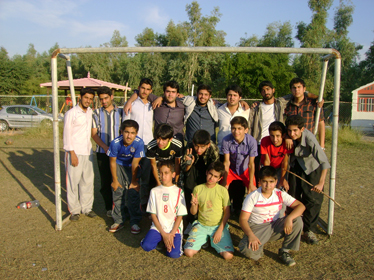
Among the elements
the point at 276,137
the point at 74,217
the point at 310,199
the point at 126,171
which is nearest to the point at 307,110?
the point at 276,137

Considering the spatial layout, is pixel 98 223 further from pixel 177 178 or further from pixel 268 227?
pixel 268 227

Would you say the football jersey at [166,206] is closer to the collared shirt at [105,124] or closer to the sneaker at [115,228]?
the sneaker at [115,228]

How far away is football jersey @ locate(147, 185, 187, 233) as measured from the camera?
3.44 m

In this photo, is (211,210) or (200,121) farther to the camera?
(200,121)

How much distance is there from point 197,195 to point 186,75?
90.4 feet

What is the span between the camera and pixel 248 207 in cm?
322

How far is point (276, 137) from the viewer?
3592 millimetres

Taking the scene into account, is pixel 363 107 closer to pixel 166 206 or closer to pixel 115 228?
pixel 166 206

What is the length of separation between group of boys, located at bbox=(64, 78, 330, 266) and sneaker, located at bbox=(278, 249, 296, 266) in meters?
0.01

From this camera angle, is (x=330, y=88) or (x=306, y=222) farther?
(x=330, y=88)

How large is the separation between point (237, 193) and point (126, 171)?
170cm

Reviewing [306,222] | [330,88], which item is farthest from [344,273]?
[330,88]

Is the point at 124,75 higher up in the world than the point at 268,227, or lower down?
higher up

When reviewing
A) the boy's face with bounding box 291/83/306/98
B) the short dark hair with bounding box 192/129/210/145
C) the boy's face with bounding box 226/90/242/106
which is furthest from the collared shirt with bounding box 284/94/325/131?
the short dark hair with bounding box 192/129/210/145
